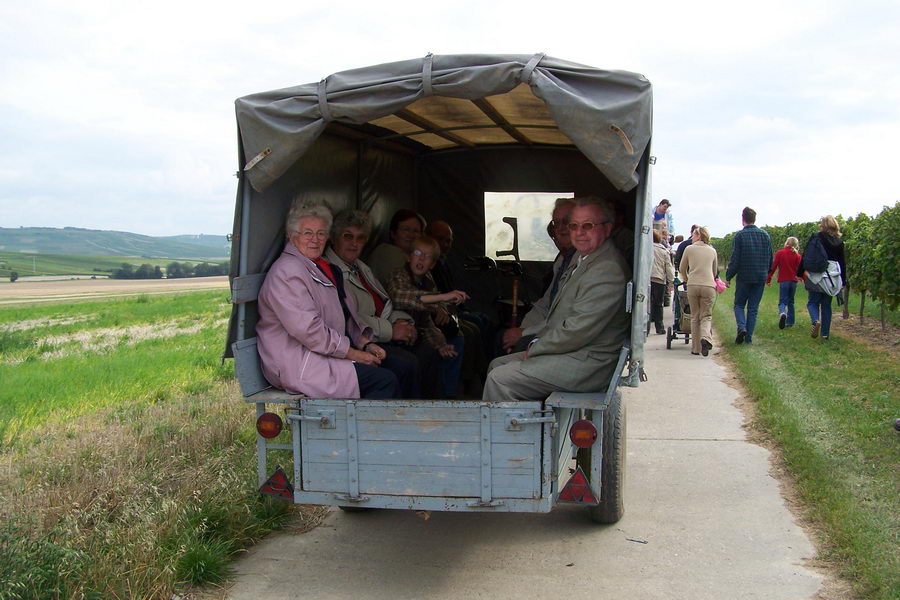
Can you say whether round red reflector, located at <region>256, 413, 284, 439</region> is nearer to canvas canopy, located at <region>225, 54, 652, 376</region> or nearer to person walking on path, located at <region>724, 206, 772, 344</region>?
canvas canopy, located at <region>225, 54, 652, 376</region>

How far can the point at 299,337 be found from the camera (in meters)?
4.64

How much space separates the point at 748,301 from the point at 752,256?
815 mm

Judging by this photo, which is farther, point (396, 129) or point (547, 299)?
point (396, 129)

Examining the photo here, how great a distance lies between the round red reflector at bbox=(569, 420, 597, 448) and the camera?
4309 mm

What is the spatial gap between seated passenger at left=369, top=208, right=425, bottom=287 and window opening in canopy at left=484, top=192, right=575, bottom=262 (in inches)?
55.6

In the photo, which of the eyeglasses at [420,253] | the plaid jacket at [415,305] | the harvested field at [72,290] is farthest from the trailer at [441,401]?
the harvested field at [72,290]

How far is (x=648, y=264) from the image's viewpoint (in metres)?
4.59

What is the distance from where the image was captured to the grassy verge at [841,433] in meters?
4.46

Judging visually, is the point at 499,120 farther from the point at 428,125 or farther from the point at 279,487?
the point at 279,487

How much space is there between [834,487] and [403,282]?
3486mm

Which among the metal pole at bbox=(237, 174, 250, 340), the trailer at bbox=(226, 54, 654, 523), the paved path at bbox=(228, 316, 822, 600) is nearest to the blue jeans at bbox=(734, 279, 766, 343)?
the paved path at bbox=(228, 316, 822, 600)

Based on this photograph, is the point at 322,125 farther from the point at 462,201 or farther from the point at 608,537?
the point at 462,201

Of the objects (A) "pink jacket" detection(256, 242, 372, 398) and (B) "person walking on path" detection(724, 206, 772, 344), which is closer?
(A) "pink jacket" detection(256, 242, 372, 398)

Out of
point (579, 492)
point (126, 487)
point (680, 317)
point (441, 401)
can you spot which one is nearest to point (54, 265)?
point (680, 317)
